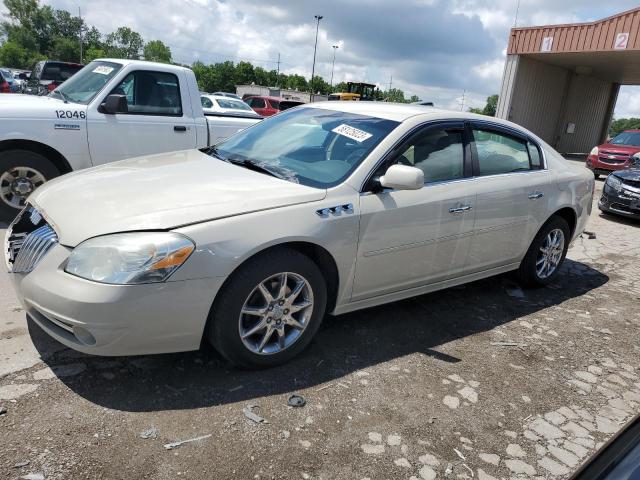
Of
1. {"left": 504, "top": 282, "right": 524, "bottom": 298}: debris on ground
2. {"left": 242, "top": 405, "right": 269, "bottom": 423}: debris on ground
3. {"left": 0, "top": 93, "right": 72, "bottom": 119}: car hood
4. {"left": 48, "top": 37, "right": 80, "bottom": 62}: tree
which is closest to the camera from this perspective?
{"left": 242, "top": 405, "right": 269, "bottom": 423}: debris on ground

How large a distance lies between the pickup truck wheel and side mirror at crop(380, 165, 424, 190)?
4.03 m

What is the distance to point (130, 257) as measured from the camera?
2494 mm

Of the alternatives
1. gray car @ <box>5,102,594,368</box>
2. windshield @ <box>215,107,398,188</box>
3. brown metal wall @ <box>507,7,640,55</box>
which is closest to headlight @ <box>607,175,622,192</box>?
gray car @ <box>5,102,594,368</box>

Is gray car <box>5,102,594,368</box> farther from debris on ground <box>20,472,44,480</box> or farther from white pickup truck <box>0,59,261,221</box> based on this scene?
white pickup truck <box>0,59,261,221</box>

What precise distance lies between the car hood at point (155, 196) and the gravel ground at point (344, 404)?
2.81 feet

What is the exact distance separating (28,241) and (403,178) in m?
2.22

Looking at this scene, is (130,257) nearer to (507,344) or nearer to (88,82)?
(507,344)

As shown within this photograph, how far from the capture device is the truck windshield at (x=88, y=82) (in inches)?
228

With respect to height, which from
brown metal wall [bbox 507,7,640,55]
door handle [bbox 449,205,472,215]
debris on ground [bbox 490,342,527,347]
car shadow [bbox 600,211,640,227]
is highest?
brown metal wall [bbox 507,7,640,55]

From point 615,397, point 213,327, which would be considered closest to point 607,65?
point 615,397

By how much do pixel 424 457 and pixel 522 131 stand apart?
3.22m

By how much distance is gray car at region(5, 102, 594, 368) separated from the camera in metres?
2.55

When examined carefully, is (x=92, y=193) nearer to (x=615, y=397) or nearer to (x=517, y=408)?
(x=517, y=408)

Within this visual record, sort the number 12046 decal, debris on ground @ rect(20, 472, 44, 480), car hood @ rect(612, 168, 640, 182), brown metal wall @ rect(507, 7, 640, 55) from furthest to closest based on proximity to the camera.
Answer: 1. brown metal wall @ rect(507, 7, 640, 55)
2. car hood @ rect(612, 168, 640, 182)
3. the number 12046 decal
4. debris on ground @ rect(20, 472, 44, 480)
